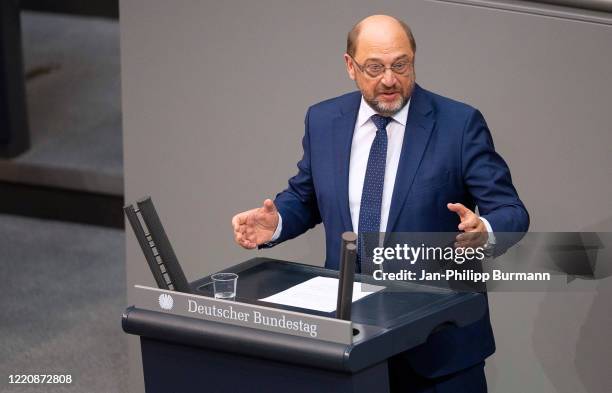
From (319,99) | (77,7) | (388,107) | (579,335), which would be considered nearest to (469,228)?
(388,107)

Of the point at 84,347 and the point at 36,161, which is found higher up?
the point at 36,161

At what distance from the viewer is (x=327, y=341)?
2.88 m

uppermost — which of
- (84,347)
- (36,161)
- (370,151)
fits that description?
(370,151)

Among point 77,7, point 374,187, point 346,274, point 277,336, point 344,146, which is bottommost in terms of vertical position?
point 277,336

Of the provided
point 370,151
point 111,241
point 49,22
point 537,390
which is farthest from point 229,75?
point 49,22

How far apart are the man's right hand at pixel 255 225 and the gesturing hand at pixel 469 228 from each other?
534 millimetres

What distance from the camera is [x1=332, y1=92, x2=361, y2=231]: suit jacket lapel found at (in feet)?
11.6

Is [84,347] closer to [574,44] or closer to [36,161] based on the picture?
[36,161]

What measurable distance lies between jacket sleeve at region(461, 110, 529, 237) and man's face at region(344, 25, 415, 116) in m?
0.22

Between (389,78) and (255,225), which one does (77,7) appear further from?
(389,78)

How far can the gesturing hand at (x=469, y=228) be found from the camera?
123 inches

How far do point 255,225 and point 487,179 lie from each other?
25.0 inches

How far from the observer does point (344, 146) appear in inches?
140

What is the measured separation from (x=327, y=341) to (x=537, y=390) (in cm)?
171
